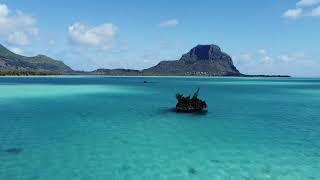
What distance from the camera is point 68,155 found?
2202 cm

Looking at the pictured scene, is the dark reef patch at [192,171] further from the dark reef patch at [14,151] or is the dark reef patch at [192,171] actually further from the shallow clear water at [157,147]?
the dark reef patch at [14,151]

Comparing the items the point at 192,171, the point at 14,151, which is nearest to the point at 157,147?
the point at 192,171

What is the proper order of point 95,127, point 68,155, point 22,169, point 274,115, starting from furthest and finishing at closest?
point 274,115
point 95,127
point 68,155
point 22,169

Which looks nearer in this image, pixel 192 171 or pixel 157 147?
pixel 192 171

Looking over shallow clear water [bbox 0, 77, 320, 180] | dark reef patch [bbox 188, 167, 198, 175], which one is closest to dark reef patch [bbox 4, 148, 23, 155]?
shallow clear water [bbox 0, 77, 320, 180]

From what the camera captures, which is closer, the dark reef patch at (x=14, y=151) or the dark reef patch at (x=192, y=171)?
the dark reef patch at (x=192, y=171)

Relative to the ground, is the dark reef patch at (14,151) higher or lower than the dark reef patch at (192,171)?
higher

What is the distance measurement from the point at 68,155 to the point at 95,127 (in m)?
10.7

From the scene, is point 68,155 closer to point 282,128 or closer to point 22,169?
point 22,169

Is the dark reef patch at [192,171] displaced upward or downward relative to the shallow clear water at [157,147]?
downward

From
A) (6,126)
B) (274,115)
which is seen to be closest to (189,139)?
(6,126)

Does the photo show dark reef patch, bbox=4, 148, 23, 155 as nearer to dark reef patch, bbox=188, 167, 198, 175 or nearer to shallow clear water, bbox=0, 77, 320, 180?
shallow clear water, bbox=0, 77, 320, 180

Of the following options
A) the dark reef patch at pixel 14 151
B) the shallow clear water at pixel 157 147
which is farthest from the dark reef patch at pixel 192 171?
the dark reef patch at pixel 14 151

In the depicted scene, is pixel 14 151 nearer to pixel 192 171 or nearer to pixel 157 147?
pixel 157 147
